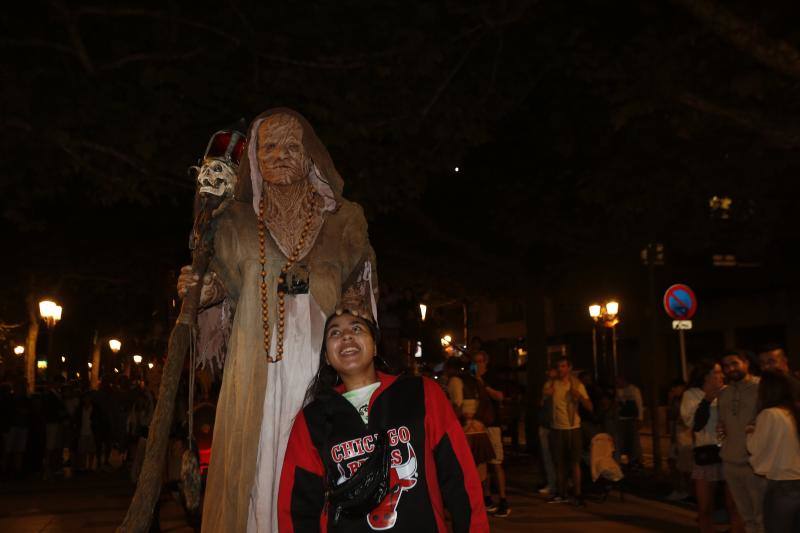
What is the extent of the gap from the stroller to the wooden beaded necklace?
10471 mm

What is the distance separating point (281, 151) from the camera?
13.3 ft

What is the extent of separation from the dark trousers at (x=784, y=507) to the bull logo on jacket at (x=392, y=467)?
18.2ft

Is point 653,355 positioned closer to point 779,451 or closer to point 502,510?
point 502,510

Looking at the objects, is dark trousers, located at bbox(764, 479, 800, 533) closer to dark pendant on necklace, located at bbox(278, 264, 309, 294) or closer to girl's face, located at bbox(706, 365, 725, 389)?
girl's face, located at bbox(706, 365, 725, 389)

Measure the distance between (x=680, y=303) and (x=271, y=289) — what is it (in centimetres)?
1204

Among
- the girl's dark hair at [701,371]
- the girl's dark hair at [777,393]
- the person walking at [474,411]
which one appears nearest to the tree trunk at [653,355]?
the person walking at [474,411]

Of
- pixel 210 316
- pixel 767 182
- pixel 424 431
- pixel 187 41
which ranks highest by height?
pixel 187 41

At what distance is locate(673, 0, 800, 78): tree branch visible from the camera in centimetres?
955

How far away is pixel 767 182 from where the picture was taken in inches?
551

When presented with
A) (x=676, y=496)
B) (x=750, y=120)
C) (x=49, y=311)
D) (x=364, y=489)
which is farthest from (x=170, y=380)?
(x=49, y=311)

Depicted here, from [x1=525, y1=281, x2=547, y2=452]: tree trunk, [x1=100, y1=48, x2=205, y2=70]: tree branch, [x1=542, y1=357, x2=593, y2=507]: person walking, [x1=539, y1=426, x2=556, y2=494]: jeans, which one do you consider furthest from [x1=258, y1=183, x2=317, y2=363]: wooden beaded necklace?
[x1=525, y1=281, x2=547, y2=452]: tree trunk

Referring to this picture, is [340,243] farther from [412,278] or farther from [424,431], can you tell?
[412,278]

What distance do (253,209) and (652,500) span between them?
1142 cm

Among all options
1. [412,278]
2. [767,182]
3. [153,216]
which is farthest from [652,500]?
[153,216]
